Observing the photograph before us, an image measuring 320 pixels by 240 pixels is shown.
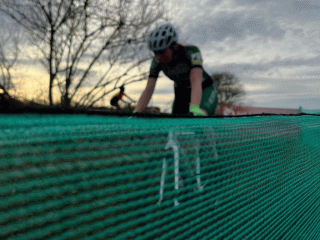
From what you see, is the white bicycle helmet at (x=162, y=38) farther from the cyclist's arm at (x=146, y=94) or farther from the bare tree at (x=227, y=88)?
the bare tree at (x=227, y=88)

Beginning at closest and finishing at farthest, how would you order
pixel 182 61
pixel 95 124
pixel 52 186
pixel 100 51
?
pixel 52 186 → pixel 95 124 → pixel 182 61 → pixel 100 51

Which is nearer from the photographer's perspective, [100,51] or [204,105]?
[204,105]

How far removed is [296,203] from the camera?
9.07ft

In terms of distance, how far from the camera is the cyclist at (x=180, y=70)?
137 inches

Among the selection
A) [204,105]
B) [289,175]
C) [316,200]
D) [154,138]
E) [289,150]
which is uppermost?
[204,105]

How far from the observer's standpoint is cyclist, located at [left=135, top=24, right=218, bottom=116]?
11.4 ft

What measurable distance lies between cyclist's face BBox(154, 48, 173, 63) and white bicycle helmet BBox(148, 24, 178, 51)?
0.26ft

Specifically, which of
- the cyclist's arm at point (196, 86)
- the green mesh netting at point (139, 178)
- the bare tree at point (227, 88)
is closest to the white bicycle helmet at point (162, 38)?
the cyclist's arm at point (196, 86)

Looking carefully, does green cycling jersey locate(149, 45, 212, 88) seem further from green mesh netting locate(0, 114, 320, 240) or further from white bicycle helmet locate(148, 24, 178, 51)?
green mesh netting locate(0, 114, 320, 240)

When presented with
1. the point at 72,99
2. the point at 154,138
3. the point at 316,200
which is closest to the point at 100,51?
the point at 72,99

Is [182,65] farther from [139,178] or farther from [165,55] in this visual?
[139,178]

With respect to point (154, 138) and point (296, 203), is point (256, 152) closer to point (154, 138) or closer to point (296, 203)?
point (296, 203)

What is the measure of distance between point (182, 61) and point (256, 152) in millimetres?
1845

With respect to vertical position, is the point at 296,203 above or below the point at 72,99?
below
